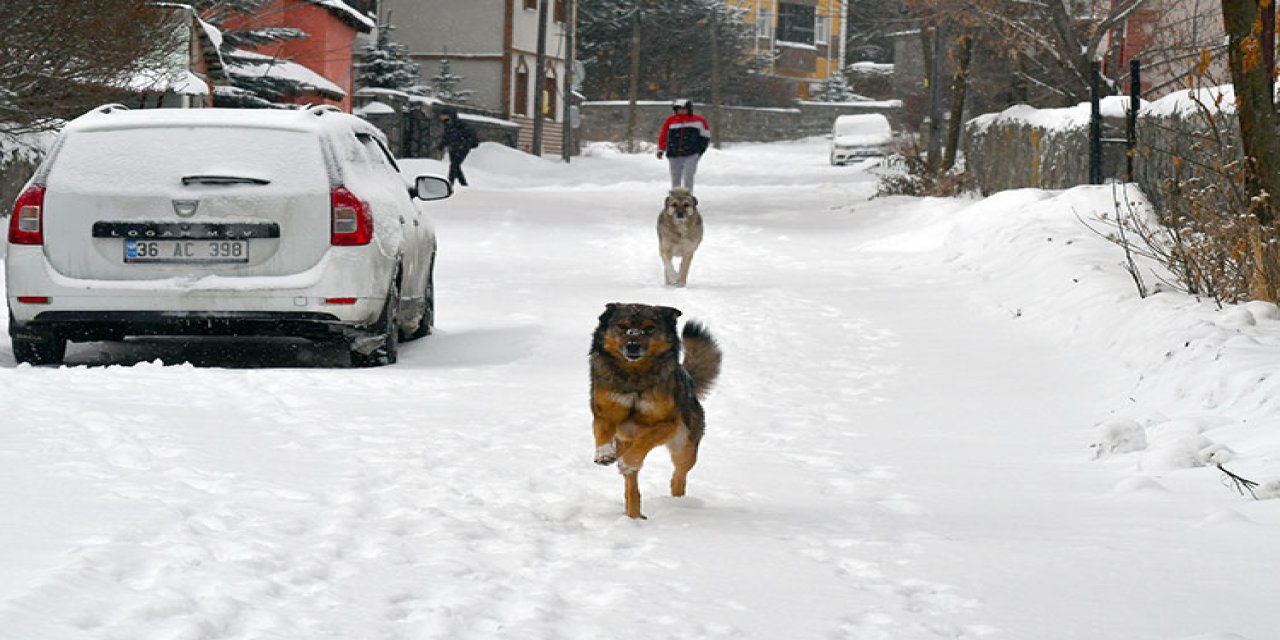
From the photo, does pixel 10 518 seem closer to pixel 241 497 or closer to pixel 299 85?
pixel 241 497

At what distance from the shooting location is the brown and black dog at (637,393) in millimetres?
5898

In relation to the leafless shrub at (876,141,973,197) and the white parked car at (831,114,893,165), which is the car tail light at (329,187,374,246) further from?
the white parked car at (831,114,893,165)

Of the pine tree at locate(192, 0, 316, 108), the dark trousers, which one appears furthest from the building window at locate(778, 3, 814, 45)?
the pine tree at locate(192, 0, 316, 108)

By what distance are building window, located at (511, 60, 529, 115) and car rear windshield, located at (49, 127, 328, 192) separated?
52.0 metres

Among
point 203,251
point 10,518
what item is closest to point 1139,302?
point 203,251

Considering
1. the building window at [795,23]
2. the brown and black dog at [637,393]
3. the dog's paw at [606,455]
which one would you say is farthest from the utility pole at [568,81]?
the dog's paw at [606,455]

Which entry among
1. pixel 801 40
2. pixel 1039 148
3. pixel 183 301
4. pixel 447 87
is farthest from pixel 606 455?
pixel 801 40

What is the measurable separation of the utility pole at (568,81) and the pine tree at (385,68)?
5.47 m

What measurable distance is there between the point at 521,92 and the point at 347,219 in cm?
5308

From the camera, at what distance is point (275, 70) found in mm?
34688

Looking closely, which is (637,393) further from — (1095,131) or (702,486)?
(1095,131)

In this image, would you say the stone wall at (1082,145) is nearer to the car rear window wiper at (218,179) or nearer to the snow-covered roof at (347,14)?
the car rear window wiper at (218,179)

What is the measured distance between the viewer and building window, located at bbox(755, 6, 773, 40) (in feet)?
298

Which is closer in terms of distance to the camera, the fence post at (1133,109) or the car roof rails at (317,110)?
the car roof rails at (317,110)
